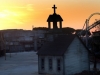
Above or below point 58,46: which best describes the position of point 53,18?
above

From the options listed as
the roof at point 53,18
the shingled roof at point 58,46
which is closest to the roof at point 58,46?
the shingled roof at point 58,46

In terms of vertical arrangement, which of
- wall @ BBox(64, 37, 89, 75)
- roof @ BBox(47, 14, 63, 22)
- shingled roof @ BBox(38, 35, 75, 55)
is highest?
roof @ BBox(47, 14, 63, 22)

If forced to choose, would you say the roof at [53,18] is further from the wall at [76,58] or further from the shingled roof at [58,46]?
the wall at [76,58]

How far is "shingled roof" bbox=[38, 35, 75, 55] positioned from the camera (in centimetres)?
3853

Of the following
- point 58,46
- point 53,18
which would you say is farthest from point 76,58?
point 53,18

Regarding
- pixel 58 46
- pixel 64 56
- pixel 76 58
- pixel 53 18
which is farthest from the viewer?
pixel 53 18

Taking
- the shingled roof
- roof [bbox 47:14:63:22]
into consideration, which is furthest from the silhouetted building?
roof [bbox 47:14:63:22]

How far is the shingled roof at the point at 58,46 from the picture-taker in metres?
38.5

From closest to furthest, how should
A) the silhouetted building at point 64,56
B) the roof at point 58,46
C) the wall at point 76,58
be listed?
the silhouetted building at point 64,56, the wall at point 76,58, the roof at point 58,46

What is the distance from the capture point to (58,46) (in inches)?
1571

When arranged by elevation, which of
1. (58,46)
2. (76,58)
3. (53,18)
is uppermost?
(53,18)

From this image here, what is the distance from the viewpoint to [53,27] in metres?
43.0

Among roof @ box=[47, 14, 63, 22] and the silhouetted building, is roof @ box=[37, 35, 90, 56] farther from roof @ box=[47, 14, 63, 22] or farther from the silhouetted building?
roof @ box=[47, 14, 63, 22]

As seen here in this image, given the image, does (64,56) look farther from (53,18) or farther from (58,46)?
(53,18)
